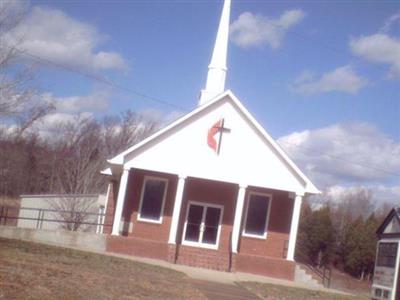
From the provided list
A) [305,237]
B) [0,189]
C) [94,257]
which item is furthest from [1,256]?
[0,189]

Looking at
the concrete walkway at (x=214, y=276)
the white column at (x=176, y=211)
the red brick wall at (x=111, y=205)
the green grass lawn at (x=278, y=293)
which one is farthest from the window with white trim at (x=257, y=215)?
the green grass lawn at (x=278, y=293)

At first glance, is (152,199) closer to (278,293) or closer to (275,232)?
(275,232)

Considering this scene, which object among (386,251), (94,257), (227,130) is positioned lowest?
(94,257)

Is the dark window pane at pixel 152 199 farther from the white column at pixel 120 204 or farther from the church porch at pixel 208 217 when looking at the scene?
the white column at pixel 120 204

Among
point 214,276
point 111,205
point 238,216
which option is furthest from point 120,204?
point 214,276

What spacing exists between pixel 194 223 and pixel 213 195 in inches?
57.7

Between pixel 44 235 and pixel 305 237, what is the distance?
27.4m

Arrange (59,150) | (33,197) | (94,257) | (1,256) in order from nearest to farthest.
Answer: (1,256), (94,257), (33,197), (59,150)

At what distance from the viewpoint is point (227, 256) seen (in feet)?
78.7

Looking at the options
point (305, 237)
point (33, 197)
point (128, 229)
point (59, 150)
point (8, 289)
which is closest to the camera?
point (8, 289)

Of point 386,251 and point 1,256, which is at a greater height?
point 386,251

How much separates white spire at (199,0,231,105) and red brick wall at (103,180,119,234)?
6000mm

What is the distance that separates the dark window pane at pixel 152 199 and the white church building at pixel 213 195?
0.04 metres

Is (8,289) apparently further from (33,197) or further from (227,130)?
(33,197)
